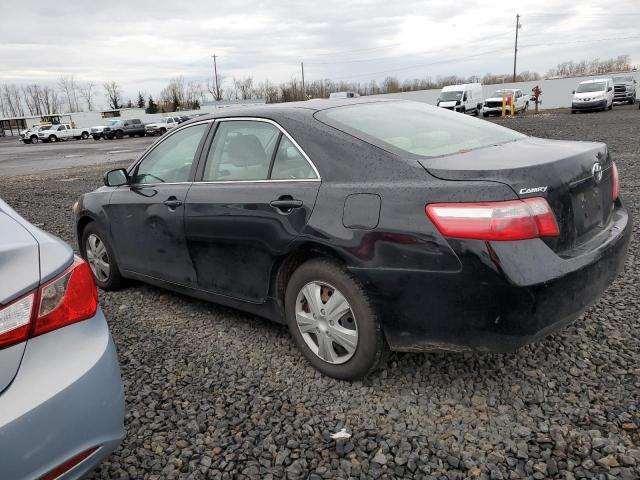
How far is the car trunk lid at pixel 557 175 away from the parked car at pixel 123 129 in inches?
1855

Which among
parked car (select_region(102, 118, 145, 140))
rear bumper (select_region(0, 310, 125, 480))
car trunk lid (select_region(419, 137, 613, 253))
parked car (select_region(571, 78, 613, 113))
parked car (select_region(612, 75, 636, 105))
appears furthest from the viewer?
parked car (select_region(102, 118, 145, 140))

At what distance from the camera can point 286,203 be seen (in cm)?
287

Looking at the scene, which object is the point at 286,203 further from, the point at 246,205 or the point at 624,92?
the point at 624,92

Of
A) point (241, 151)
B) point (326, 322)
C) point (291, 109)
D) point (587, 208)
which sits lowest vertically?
point (326, 322)

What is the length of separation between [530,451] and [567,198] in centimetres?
116

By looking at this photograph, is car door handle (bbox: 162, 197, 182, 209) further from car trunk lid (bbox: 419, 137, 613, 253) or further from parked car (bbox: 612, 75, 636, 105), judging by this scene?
parked car (bbox: 612, 75, 636, 105)

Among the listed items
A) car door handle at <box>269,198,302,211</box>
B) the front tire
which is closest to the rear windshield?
car door handle at <box>269,198,302,211</box>

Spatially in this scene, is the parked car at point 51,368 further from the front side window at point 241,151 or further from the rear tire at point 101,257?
the rear tire at point 101,257

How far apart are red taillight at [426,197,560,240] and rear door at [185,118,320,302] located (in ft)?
2.57

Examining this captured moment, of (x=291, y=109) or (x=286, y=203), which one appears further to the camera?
(x=291, y=109)

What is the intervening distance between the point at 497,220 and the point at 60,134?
55.3 meters

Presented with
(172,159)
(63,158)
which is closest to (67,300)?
(172,159)

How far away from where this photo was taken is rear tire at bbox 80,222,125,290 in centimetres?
441

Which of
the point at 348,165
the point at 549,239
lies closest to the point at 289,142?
the point at 348,165
